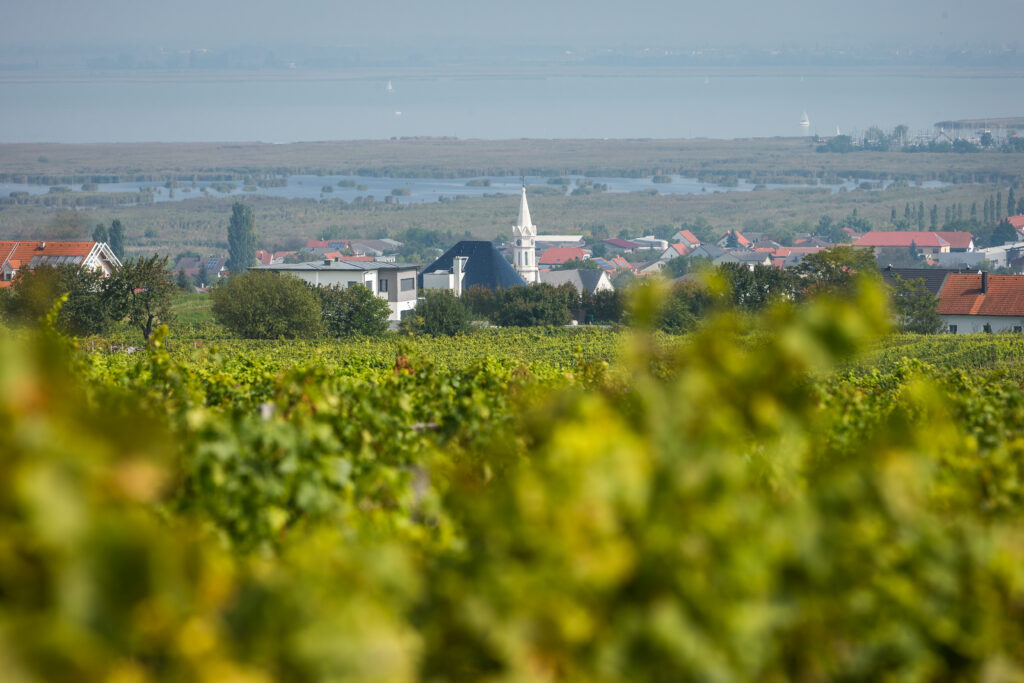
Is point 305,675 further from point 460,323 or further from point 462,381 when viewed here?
point 460,323

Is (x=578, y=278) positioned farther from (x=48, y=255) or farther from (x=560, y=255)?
(x=48, y=255)

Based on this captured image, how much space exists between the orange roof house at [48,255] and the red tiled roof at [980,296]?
2017 inches

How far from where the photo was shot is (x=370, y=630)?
141 cm

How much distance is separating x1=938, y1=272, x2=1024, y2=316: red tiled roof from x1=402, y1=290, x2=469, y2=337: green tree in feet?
95.1

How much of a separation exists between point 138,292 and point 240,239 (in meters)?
103

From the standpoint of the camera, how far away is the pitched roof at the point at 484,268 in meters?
96.0

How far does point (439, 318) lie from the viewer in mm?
55906

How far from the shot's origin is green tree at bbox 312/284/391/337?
187 feet

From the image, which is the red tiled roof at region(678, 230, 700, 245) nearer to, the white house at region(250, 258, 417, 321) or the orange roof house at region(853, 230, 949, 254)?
the orange roof house at region(853, 230, 949, 254)

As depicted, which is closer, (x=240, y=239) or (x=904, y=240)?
(x=240, y=239)

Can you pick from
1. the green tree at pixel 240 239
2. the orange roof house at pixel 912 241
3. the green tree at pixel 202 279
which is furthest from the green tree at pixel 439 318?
the orange roof house at pixel 912 241

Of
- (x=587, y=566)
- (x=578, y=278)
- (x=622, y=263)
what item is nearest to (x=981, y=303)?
(x=578, y=278)

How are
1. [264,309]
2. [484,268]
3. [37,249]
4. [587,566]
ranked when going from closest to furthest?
[587,566] → [264,309] → [37,249] → [484,268]

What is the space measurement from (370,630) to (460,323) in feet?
181
